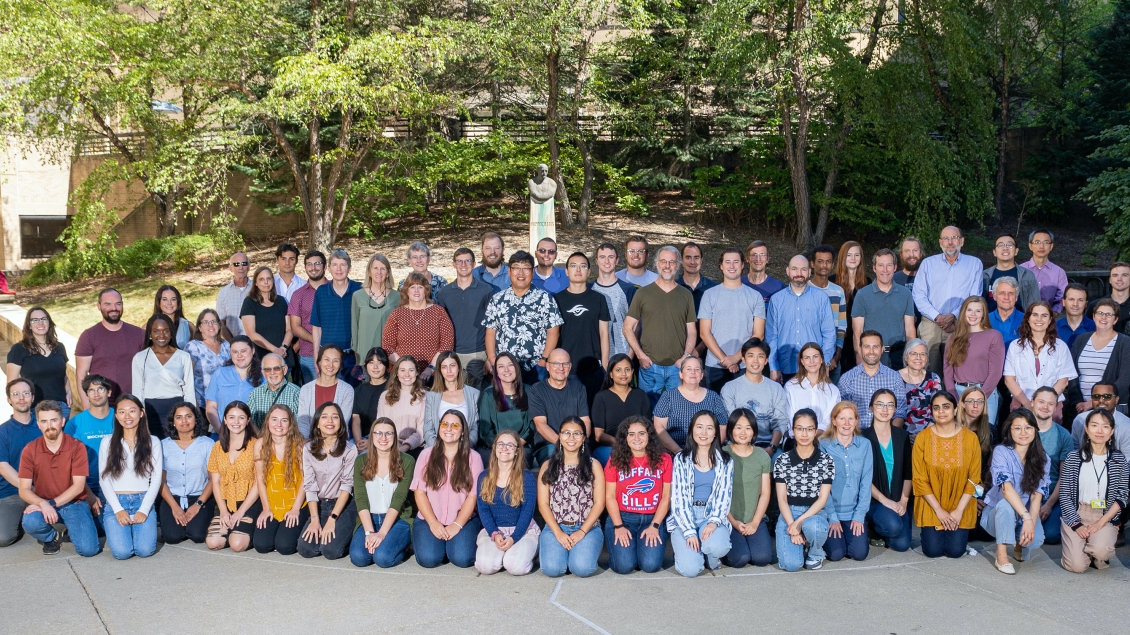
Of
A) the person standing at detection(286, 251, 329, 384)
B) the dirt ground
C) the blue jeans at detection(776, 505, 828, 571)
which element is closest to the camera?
the blue jeans at detection(776, 505, 828, 571)

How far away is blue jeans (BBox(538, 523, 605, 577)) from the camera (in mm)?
6027

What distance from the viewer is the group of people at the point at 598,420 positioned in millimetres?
6262

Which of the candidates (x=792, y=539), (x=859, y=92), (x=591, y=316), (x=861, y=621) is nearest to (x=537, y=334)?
(x=591, y=316)

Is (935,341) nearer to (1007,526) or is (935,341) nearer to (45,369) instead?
(1007,526)

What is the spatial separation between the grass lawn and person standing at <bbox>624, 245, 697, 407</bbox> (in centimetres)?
982

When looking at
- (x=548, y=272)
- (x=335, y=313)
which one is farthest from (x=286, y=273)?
(x=548, y=272)

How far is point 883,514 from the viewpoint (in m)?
6.52

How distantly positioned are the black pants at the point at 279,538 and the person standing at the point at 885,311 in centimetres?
458

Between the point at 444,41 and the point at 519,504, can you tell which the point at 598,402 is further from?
the point at 444,41

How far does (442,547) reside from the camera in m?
6.23

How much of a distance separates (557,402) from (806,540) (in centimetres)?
193

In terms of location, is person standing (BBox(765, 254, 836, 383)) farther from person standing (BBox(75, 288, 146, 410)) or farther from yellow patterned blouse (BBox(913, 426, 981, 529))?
person standing (BBox(75, 288, 146, 410))

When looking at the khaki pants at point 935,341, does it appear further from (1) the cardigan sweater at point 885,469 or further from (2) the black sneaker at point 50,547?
(2) the black sneaker at point 50,547

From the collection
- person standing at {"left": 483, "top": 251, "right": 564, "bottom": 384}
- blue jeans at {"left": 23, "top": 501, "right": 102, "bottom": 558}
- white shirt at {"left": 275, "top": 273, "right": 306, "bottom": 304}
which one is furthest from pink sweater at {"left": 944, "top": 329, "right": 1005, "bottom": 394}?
blue jeans at {"left": 23, "top": 501, "right": 102, "bottom": 558}
